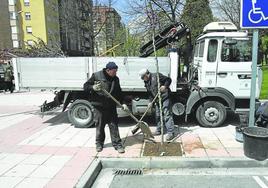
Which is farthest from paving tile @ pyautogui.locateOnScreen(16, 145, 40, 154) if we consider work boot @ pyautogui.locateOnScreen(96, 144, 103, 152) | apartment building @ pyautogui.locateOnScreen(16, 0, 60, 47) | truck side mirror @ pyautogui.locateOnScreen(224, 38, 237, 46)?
apartment building @ pyautogui.locateOnScreen(16, 0, 60, 47)

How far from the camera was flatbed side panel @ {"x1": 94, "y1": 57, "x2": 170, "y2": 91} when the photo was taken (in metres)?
8.25

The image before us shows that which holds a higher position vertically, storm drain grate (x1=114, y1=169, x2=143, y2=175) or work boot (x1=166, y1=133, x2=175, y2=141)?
work boot (x1=166, y1=133, x2=175, y2=141)

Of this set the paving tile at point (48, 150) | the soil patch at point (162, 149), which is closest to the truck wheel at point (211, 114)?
the soil patch at point (162, 149)

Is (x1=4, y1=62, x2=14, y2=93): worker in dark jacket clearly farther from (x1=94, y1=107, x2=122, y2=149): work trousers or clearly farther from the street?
(x1=94, y1=107, x2=122, y2=149): work trousers

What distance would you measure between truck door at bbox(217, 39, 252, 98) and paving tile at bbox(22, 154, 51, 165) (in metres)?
4.55

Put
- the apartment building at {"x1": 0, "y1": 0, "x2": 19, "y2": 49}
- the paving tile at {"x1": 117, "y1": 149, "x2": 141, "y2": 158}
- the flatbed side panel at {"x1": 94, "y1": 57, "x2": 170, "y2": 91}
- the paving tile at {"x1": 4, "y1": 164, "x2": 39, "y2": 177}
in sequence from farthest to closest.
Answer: the apartment building at {"x1": 0, "y1": 0, "x2": 19, "y2": 49} → the flatbed side panel at {"x1": 94, "y1": 57, "x2": 170, "y2": 91} → the paving tile at {"x1": 117, "y1": 149, "x2": 141, "y2": 158} → the paving tile at {"x1": 4, "y1": 164, "x2": 39, "y2": 177}

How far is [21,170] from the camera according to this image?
5602 mm

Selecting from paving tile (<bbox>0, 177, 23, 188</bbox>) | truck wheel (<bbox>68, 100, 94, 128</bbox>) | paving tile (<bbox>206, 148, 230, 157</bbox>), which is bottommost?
paving tile (<bbox>0, 177, 23, 188</bbox>)

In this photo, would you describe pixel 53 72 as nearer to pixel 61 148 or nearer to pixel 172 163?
pixel 61 148

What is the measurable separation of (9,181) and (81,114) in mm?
3853

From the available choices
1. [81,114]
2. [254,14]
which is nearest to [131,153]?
[81,114]

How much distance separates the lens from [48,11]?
6031 centimetres

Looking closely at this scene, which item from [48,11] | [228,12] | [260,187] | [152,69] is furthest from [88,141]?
[48,11]

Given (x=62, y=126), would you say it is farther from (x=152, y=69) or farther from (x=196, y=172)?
(x=196, y=172)
